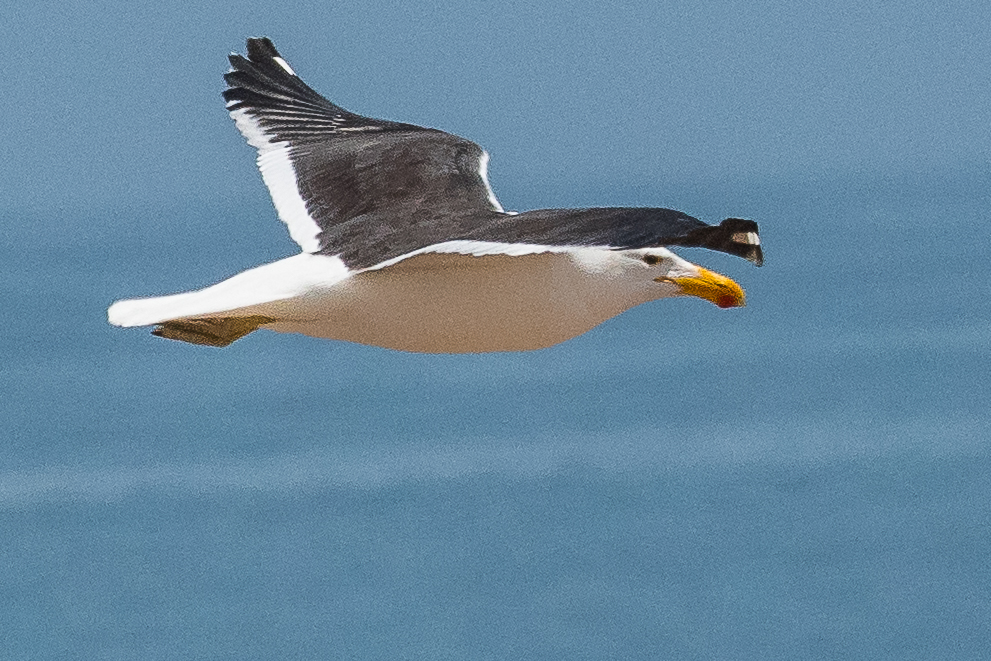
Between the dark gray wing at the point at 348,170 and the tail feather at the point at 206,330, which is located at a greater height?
the dark gray wing at the point at 348,170

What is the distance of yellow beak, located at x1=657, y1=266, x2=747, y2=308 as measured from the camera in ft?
15.9

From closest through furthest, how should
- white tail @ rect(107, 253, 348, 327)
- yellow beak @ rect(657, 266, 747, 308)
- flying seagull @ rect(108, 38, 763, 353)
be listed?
flying seagull @ rect(108, 38, 763, 353)
white tail @ rect(107, 253, 348, 327)
yellow beak @ rect(657, 266, 747, 308)

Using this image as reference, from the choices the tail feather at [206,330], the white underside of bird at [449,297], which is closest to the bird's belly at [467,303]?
the white underside of bird at [449,297]

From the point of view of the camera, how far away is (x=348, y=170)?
5586mm

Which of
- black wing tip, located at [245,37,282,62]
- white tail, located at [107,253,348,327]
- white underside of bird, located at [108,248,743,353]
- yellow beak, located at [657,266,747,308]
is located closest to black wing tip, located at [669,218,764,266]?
white underside of bird, located at [108,248,743,353]

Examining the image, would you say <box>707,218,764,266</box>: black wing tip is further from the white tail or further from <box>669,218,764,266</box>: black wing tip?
the white tail

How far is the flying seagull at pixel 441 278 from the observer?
14.0 feet

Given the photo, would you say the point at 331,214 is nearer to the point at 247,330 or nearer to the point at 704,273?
the point at 247,330

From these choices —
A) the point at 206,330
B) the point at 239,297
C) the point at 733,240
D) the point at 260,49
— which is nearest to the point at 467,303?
the point at 239,297

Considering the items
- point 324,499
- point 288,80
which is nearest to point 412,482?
point 324,499

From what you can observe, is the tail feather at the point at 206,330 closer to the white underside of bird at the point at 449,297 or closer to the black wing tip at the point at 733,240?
the white underside of bird at the point at 449,297

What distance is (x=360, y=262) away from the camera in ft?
15.4

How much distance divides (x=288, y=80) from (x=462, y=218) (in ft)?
5.34

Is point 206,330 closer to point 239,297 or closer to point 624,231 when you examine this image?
point 239,297
